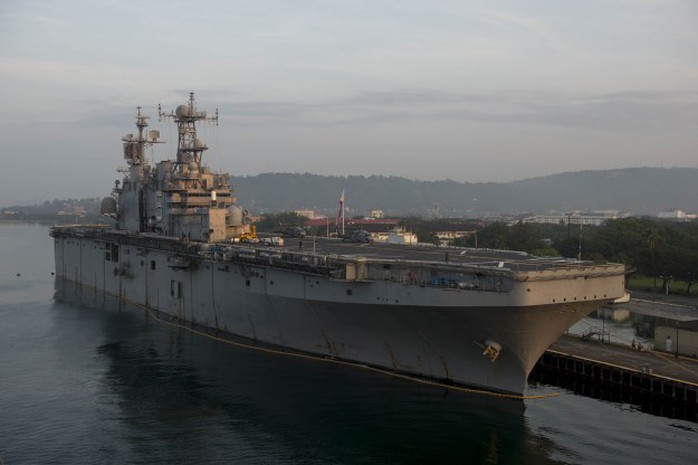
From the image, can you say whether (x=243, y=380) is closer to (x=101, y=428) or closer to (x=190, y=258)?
(x=101, y=428)

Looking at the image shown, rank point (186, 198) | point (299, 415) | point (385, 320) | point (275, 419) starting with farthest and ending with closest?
point (186, 198) → point (385, 320) → point (299, 415) → point (275, 419)

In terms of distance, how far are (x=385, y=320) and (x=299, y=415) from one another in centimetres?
450

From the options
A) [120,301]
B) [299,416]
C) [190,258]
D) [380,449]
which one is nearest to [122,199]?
[120,301]

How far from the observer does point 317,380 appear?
2492cm

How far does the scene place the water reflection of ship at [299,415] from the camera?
1930 centimetres

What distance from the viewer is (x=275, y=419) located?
71.1 feet

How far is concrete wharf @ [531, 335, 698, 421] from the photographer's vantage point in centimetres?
2372

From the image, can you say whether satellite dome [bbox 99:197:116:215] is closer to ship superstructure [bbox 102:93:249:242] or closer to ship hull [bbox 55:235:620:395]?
ship superstructure [bbox 102:93:249:242]

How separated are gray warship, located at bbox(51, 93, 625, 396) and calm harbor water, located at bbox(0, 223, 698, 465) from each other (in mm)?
1125

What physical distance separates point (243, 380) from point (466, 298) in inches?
367

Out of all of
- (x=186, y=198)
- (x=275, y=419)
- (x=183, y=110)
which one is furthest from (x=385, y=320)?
(x=183, y=110)

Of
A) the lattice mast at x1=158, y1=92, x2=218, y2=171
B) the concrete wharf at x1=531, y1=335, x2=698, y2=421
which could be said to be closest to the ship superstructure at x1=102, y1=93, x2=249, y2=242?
the lattice mast at x1=158, y1=92, x2=218, y2=171

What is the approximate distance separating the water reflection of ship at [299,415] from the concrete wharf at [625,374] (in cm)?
515

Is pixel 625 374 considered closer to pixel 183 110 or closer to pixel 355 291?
pixel 355 291
